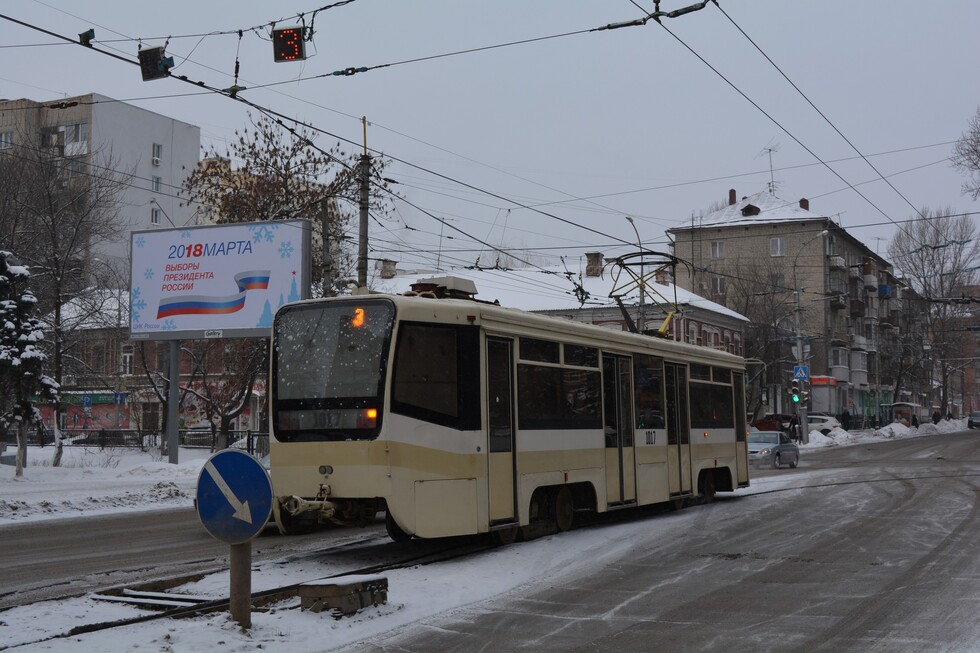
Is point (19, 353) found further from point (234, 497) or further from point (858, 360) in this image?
point (858, 360)

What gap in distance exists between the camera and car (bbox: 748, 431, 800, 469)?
34781 millimetres

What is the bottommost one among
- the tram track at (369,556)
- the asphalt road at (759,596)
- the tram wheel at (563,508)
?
the asphalt road at (759,596)

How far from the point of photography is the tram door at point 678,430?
16766mm

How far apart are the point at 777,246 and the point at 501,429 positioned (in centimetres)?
7346

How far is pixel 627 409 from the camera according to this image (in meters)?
15.3

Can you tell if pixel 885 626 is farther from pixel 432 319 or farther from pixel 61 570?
pixel 61 570

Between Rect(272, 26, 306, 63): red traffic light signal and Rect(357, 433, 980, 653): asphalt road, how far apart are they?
7.43 meters

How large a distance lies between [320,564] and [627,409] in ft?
18.8

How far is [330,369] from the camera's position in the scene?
11289 millimetres

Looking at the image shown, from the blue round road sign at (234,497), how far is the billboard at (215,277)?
19653 millimetres

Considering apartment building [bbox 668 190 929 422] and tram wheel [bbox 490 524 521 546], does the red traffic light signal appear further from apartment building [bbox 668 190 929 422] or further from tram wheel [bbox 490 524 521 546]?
apartment building [bbox 668 190 929 422]

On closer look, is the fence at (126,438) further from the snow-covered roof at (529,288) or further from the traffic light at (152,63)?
the traffic light at (152,63)

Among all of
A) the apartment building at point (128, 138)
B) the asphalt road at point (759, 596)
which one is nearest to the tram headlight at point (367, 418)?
the asphalt road at point (759, 596)

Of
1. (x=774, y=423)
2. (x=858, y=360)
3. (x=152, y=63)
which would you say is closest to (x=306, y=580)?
(x=152, y=63)
